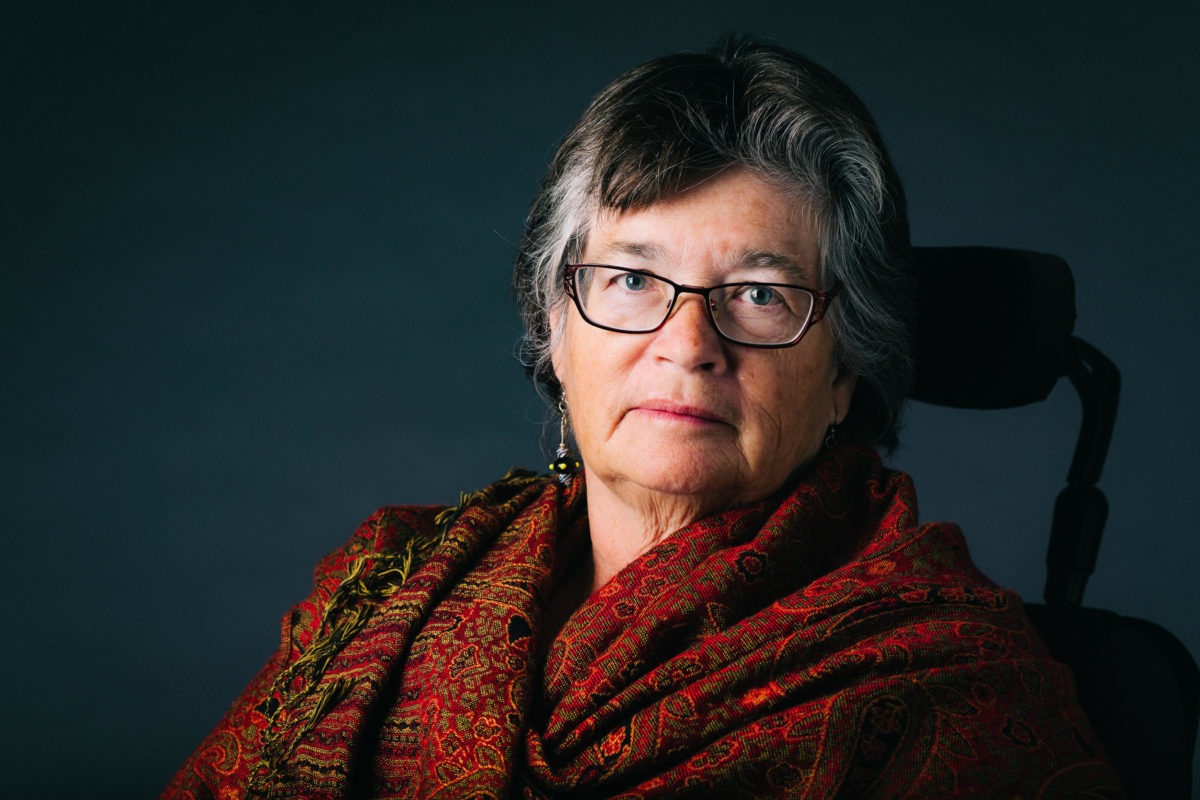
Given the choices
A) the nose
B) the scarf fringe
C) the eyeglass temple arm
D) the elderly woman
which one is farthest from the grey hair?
the scarf fringe

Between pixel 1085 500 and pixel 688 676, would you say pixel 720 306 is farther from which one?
pixel 1085 500

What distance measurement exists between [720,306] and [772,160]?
0.77 feet

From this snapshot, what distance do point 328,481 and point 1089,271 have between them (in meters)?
2.12

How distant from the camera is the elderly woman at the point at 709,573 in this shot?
1471 millimetres

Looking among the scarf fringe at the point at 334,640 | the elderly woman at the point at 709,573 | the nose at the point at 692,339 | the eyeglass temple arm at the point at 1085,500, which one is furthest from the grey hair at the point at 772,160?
the scarf fringe at the point at 334,640

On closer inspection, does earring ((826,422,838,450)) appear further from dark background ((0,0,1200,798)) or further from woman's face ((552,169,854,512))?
dark background ((0,0,1200,798))

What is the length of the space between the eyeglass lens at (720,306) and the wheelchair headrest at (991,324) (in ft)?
1.09

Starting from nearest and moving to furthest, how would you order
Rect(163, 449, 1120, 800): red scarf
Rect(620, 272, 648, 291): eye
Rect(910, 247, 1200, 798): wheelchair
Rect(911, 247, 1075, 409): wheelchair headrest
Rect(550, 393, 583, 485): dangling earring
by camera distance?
Rect(163, 449, 1120, 800): red scarf < Rect(910, 247, 1200, 798): wheelchair < Rect(620, 272, 648, 291): eye < Rect(911, 247, 1075, 409): wheelchair headrest < Rect(550, 393, 583, 485): dangling earring

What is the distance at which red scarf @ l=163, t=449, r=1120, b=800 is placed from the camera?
4.75ft

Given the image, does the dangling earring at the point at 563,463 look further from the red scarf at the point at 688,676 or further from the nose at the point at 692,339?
the nose at the point at 692,339

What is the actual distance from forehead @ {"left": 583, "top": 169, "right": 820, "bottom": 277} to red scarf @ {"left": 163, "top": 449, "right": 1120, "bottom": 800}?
1.20ft

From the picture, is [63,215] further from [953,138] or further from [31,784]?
[953,138]

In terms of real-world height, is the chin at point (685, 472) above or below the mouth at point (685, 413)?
below

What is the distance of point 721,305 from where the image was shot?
1680 mm
